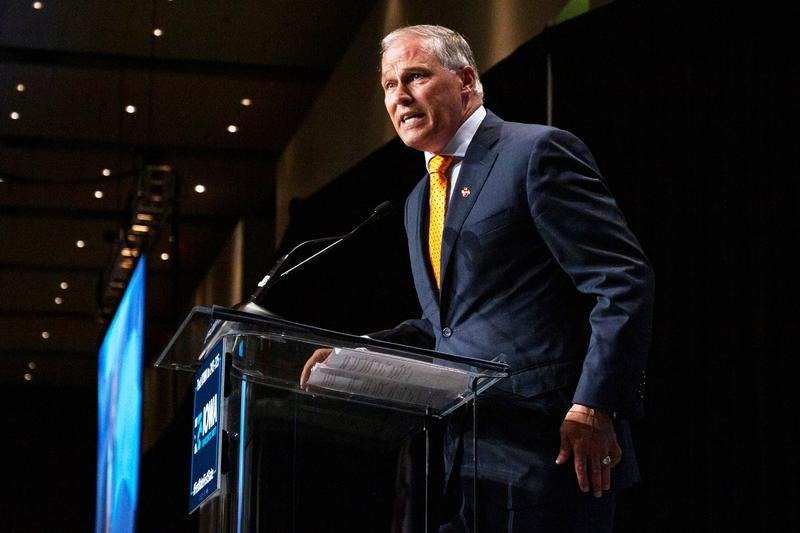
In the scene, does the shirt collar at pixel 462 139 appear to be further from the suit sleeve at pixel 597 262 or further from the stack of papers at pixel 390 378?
the stack of papers at pixel 390 378

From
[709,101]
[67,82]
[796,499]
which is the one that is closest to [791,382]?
[796,499]

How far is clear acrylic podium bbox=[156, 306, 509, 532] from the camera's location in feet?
5.09

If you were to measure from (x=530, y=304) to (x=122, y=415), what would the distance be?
3491 millimetres

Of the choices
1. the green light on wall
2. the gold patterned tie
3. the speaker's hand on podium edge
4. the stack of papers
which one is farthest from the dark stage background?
the speaker's hand on podium edge

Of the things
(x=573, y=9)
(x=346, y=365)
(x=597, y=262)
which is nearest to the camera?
(x=346, y=365)

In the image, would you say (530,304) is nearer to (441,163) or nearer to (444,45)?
(441,163)

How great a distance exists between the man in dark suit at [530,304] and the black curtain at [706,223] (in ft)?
6.08

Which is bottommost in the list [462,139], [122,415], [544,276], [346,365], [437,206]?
[122,415]

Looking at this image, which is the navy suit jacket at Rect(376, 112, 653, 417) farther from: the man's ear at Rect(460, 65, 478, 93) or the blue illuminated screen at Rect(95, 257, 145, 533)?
the blue illuminated screen at Rect(95, 257, 145, 533)

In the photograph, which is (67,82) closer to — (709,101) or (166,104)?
(166,104)

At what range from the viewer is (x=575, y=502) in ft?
5.43

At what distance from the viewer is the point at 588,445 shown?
1.63 m

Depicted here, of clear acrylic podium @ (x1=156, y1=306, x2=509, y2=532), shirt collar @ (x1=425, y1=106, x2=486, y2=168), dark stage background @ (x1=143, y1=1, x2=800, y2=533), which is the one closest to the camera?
clear acrylic podium @ (x1=156, y1=306, x2=509, y2=532)

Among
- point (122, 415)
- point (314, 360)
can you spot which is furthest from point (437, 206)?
point (122, 415)
